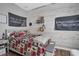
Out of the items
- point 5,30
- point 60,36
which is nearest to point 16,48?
point 5,30

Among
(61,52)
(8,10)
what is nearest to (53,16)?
(61,52)

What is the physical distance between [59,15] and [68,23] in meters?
0.18

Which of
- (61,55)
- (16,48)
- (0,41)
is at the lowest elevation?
(61,55)

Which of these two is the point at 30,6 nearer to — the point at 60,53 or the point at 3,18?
the point at 3,18

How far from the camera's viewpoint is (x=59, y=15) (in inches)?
57.7

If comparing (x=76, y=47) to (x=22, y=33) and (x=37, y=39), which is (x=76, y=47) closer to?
(x=37, y=39)

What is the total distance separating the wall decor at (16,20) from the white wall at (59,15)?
0.13 m

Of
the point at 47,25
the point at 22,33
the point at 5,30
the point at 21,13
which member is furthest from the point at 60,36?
the point at 5,30

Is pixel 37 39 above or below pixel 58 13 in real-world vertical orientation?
below

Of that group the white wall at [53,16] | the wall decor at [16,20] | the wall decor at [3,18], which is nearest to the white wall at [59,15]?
the white wall at [53,16]

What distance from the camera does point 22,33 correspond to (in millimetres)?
1468

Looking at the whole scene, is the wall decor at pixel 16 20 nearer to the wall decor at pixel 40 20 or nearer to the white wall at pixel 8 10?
the white wall at pixel 8 10

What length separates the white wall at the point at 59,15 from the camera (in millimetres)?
1427

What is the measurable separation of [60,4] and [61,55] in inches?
31.6
